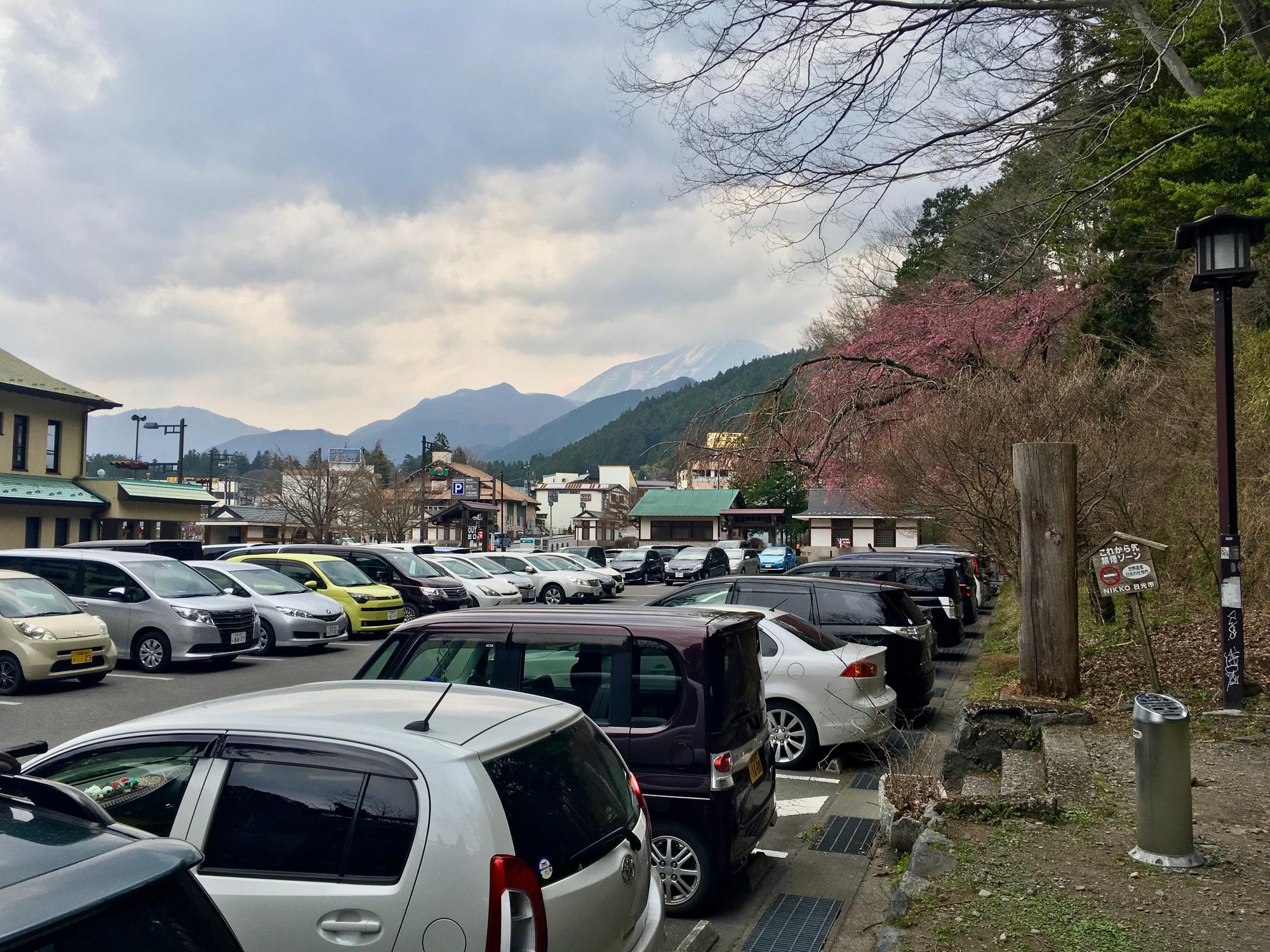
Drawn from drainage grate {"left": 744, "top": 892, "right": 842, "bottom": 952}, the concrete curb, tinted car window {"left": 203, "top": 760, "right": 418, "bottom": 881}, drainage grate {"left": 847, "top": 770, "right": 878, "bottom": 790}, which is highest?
tinted car window {"left": 203, "top": 760, "right": 418, "bottom": 881}

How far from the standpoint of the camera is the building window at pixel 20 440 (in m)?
37.2

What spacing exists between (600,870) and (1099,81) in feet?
62.0

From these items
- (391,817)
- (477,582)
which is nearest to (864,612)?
(391,817)

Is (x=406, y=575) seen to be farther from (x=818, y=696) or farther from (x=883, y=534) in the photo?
(x=883, y=534)

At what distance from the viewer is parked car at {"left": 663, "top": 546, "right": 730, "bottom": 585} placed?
3922 cm

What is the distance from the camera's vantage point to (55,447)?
39.4 metres

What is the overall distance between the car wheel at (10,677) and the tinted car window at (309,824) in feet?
37.1

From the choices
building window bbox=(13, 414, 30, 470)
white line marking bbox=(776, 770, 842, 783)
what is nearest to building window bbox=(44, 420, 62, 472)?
building window bbox=(13, 414, 30, 470)

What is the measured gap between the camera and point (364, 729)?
349 centimetres

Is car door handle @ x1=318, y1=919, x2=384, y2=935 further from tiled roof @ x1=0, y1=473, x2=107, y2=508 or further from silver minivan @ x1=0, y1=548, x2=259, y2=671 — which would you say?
tiled roof @ x1=0, y1=473, x2=107, y2=508

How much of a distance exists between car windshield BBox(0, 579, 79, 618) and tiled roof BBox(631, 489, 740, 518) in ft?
200

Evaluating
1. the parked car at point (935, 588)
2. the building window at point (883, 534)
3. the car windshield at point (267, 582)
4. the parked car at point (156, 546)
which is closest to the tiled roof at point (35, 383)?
the parked car at point (156, 546)

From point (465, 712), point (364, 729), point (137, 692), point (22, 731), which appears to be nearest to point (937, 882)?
point (465, 712)

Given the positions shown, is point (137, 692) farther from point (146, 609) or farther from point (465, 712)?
point (465, 712)
